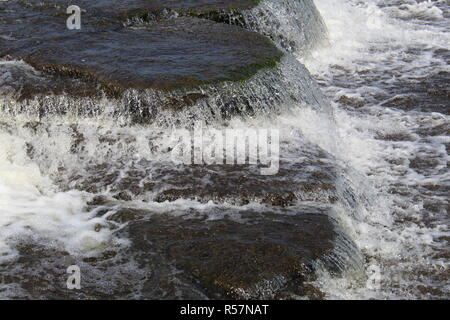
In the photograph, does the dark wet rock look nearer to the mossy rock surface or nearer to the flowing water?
the flowing water

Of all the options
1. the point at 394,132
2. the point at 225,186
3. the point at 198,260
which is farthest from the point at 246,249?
the point at 394,132

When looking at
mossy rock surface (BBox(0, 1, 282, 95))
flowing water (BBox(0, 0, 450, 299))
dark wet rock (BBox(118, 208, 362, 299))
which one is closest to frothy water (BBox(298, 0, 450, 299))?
flowing water (BBox(0, 0, 450, 299))

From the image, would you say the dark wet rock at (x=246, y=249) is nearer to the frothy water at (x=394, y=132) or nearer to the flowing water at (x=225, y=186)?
the flowing water at (x=225, y=186)

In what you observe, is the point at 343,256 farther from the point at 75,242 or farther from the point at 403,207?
the point at 75,242

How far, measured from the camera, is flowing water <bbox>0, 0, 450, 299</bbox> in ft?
17.1

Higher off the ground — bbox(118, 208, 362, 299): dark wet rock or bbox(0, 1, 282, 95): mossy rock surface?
bbox(0, 1, 282, 95): mossy rock surface

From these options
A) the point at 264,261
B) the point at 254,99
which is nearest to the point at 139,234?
the point at 264,261

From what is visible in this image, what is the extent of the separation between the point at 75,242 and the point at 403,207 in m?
3.27

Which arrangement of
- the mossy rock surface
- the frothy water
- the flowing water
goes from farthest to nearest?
1. the mossy rock surface
2. the frothy water
3. the flowing water

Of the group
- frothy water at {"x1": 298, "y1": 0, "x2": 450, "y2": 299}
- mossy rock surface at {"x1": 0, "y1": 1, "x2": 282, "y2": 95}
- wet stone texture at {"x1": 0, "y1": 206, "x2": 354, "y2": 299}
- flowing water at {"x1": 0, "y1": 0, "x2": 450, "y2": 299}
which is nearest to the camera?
wet stone texture at {"x1": 0, "y1": 206, "x2": 354, "y2": 299}

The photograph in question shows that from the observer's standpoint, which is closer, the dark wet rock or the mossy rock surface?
the dark wet rock

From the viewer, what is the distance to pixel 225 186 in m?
6.14

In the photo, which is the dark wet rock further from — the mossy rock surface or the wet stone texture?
the mossy rock surface

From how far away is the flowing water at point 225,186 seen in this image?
17.1 feet
